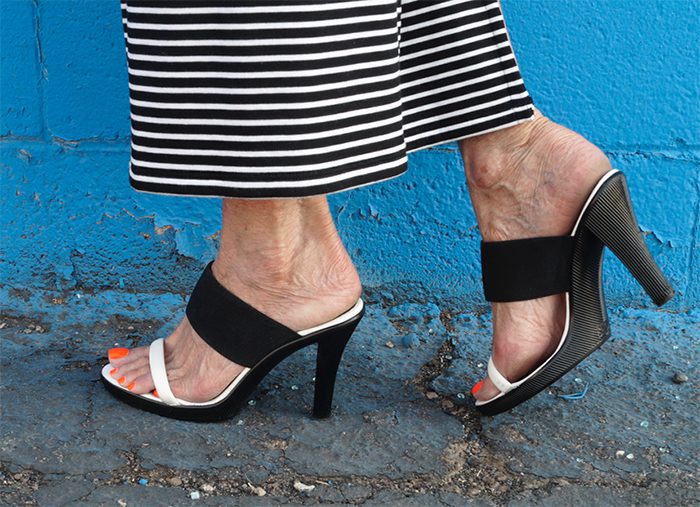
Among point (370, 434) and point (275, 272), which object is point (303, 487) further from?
point (275, 272)

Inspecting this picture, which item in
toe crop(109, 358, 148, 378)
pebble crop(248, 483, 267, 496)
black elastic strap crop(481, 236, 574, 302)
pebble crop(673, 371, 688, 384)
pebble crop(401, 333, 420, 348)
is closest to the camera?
pebble crop(248, 483, 267, 496)

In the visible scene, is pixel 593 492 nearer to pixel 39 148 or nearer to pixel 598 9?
pixel 598 9

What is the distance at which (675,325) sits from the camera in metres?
1.77

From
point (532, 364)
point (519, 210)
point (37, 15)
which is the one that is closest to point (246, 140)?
point (519, 210)

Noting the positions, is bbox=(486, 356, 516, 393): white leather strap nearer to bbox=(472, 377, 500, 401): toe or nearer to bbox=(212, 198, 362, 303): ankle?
bbox=(472, 377, 500, 401): toe

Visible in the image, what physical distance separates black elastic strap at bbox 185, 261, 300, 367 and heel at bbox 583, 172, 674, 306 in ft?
1.76

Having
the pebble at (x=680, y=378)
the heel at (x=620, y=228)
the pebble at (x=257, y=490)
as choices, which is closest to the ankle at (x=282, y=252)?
the pebble at (x=257, y=490)

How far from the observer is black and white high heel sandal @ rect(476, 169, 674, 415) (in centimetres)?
124

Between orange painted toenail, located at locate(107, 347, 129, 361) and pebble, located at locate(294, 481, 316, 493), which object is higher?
orange painted toenail, located at locate(107, 347, 129, 361)

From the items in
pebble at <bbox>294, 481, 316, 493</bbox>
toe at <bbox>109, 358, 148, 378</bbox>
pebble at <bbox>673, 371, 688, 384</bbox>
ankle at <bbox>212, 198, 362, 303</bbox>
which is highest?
ankle at <bbox>212, 198, 362, 303</bbox>

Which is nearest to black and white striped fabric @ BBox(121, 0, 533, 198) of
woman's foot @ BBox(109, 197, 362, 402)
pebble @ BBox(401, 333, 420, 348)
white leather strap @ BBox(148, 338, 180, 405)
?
woman's foot @ BBox(109, 197, 362, 402)

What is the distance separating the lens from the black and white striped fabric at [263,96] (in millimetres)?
A: 967

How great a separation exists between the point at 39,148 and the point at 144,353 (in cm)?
66

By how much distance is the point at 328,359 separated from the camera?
1.34m
